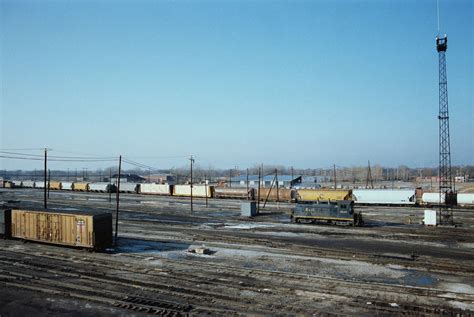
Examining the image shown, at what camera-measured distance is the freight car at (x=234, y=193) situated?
68.9 meters

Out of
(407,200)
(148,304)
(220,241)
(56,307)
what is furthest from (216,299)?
(407,200)

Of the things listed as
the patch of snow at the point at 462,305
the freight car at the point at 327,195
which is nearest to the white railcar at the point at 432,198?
the freight car at the point at 327,195

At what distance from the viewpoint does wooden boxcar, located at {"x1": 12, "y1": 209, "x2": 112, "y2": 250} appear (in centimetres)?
2436

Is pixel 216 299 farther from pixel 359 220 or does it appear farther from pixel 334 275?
pixel 359 220

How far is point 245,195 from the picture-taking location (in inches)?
2756

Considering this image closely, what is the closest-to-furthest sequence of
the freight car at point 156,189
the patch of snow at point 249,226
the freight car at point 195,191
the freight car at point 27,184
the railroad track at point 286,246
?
the railroad track at point 286,246 → the patch of snow at point 249,226 → the freight car at point 195,191 → the freight car at point 156,189 → the freight car at point 27,184

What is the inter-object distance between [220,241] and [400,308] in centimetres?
1621

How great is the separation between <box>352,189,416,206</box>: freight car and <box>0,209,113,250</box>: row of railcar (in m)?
44.2

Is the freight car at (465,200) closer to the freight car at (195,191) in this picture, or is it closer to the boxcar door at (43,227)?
the freight car at (195,191)

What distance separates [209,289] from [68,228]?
13.3m

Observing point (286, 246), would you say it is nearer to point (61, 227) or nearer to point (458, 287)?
point (458, 287)

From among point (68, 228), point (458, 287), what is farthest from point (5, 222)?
point (458, 287)

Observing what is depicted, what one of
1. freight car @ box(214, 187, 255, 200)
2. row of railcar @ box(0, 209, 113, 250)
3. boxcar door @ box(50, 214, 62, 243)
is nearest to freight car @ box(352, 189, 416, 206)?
freight car @ box(214, 187, 255, 200)

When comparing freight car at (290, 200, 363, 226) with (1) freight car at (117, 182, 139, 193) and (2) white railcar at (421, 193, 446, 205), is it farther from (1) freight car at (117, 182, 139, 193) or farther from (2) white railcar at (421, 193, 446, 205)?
(1) freight car at (117, 182, 139, 193)
